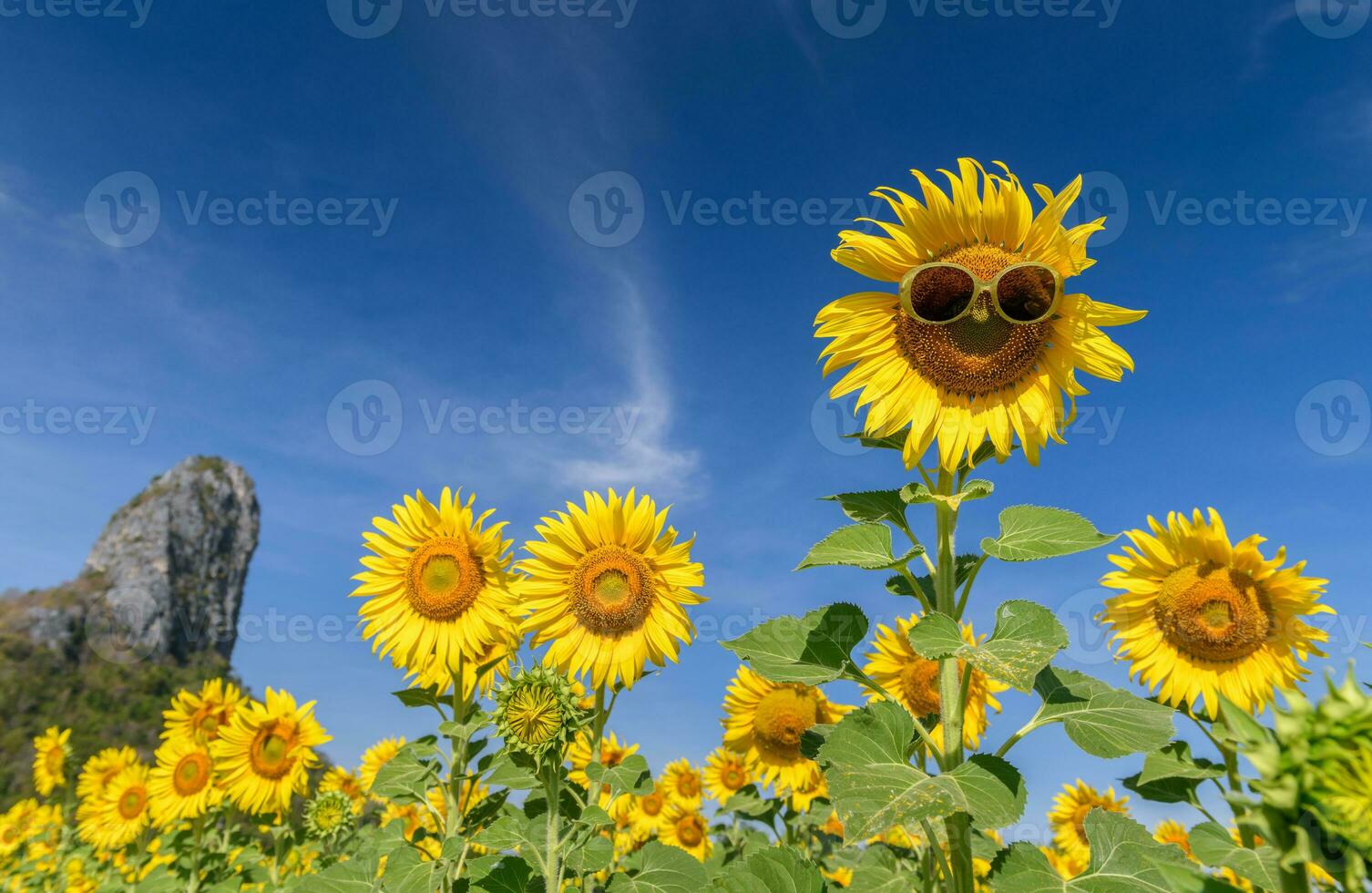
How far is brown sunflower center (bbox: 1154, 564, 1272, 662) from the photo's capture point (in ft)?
16.0

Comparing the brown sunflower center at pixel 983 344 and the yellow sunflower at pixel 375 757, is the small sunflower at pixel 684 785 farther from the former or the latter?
the brown sunflower center at pixel 983 344

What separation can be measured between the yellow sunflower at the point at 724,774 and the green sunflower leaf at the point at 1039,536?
237 inches

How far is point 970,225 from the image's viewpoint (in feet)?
11.1

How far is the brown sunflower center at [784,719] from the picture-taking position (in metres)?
6.86

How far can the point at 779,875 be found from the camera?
3.10 metres

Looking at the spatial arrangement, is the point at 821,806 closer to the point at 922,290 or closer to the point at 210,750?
the point at 922,290

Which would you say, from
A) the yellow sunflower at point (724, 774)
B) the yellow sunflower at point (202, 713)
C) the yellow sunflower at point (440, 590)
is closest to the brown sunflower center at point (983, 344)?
the yellow sunflower at point (440, 590)

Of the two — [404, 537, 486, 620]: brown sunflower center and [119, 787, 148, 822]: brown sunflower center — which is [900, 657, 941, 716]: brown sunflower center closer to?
[404, 537, 486, 620]: brown sunflower center

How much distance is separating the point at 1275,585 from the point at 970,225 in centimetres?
342

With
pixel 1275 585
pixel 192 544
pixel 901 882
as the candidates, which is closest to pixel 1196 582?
pixel 1275 585

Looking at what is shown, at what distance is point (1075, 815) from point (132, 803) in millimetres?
10505

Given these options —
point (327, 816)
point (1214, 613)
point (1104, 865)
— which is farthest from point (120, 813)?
point (1214, 613)

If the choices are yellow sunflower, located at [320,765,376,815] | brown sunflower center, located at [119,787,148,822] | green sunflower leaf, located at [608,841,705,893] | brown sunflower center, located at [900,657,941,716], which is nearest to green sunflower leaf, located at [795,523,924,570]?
green sunflower leaf, located at [608,841,705,893]

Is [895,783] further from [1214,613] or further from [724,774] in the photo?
[724,774]
